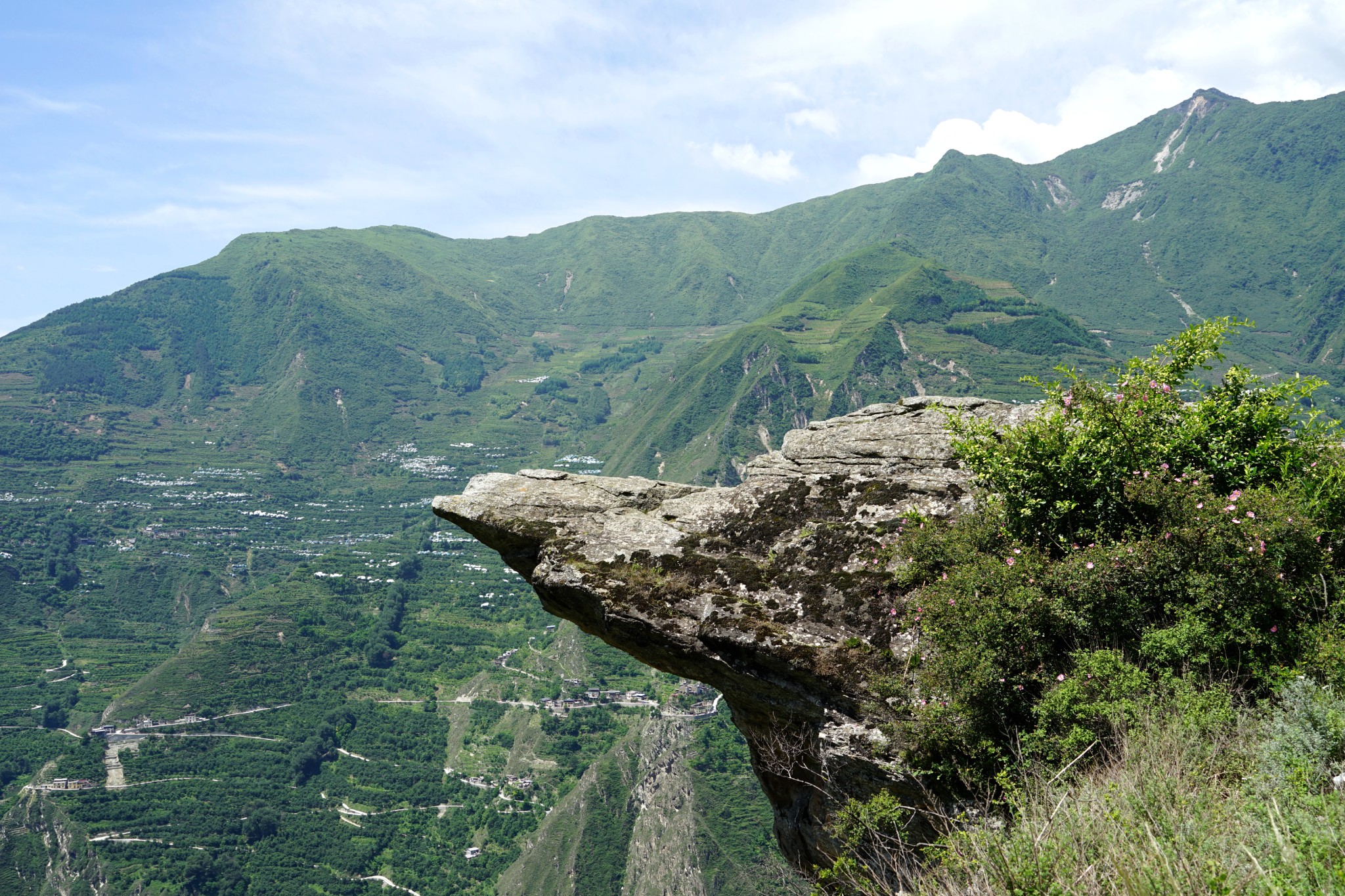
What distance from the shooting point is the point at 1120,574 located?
387 inches

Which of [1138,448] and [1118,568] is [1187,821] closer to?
[1118,568]

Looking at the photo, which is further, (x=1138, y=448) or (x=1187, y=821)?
(x=1138, y=448)

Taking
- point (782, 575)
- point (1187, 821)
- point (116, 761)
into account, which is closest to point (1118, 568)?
point (1187, 821)

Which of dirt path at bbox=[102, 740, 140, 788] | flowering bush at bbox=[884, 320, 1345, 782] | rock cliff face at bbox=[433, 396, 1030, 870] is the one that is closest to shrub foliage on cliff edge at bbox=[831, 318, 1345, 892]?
flowering bush at bbox=[884, 320, 1345, 782]

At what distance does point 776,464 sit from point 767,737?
5.39 metres

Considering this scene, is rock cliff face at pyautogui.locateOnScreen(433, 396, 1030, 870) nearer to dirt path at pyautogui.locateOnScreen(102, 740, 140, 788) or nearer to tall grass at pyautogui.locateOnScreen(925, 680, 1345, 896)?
tall grass at pyautogui.locateOnScreen(925, 680, 1345, 896)

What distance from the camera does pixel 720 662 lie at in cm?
1304

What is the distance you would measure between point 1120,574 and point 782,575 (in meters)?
5.33

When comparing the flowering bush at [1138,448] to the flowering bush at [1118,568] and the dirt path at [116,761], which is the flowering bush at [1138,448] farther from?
the dirt path at [116,761]

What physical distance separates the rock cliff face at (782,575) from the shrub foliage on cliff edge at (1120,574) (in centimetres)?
84

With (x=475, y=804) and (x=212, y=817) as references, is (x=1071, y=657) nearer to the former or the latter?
(x=475, y=804)

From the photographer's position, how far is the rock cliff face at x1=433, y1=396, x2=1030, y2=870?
11930mm

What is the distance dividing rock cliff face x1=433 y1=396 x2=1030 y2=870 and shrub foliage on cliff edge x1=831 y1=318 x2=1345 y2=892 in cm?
84

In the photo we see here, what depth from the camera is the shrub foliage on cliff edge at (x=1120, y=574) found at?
9008 mm
